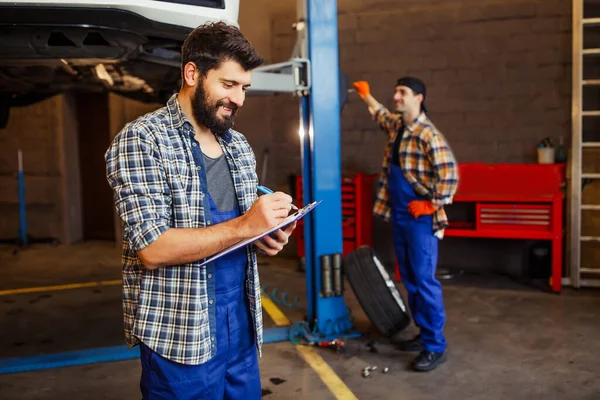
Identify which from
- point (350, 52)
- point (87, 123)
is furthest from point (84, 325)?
point (87, 123)

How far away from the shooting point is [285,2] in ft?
24.7

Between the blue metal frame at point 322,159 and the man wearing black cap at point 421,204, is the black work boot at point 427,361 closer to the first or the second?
the man wearing black cap at point 421,204

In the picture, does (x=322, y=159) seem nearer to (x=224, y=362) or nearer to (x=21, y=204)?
(x=224, y=362)

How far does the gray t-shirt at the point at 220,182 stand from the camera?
2.03m

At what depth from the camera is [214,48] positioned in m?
1.90

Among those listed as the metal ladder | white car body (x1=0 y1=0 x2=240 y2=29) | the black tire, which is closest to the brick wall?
the metal ladder

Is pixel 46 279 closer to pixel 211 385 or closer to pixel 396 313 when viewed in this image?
pixel 396 313

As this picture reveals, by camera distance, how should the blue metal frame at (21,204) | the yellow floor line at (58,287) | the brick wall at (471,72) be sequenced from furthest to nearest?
the blue metal frame at (21,204)
the brick wall at (471,72)
the yellow floor line at (58,287)

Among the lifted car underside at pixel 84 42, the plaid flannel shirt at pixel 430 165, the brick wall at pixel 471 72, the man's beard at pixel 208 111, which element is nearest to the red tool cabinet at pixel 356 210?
the brick wall at pixel 471 72

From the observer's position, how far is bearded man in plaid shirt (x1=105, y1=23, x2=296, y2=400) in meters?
1.81

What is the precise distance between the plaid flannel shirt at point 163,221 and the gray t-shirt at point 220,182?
0.06 m

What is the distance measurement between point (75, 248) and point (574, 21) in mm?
6779

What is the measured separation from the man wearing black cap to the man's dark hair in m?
2.44

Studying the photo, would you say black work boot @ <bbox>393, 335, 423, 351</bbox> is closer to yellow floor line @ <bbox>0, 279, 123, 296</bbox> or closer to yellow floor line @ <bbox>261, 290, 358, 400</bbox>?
yellow floor line @ <bbox>261, 290, 358, 400</bbox>
